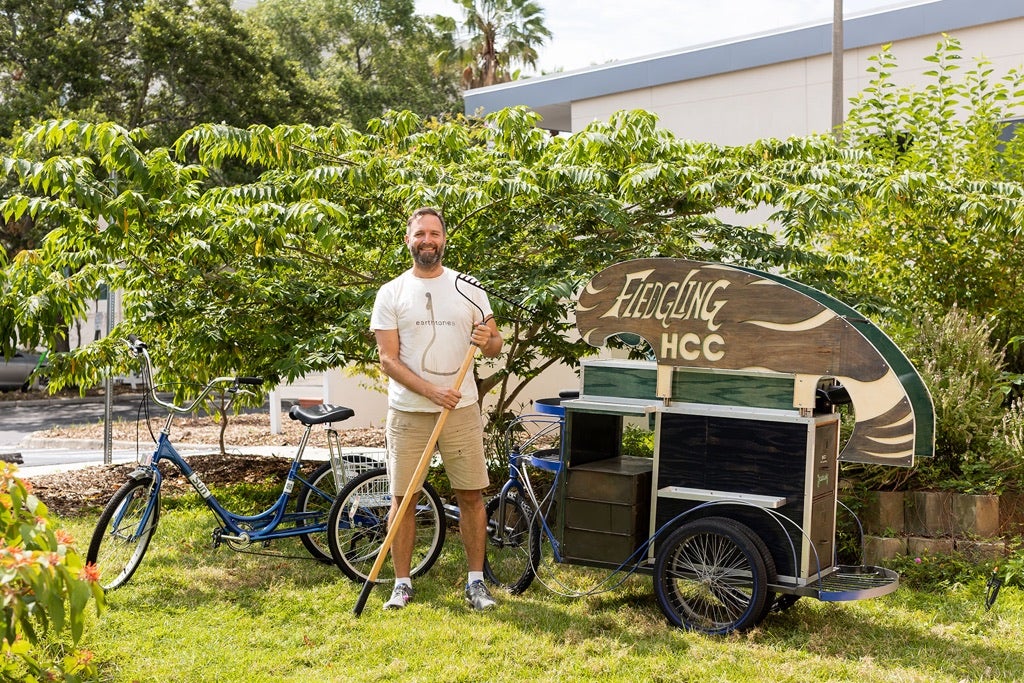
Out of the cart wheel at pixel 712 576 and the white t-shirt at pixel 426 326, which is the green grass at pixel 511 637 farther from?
the white t-shirt at pixel 426 326

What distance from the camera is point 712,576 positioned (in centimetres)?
537

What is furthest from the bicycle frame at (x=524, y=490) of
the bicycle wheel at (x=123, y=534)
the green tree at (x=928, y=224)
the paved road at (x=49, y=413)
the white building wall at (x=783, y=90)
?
the paved road at (x=49, y=413)

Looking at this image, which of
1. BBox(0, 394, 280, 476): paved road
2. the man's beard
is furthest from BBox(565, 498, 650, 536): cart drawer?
BBox(0, 394, 280, 476): paved road

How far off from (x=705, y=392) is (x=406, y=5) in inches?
1480

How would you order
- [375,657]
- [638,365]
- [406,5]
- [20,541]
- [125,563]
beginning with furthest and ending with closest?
[406,5] < [125,563] < [638,365] < [375,657] < [20,541]

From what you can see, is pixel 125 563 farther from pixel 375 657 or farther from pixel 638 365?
pixel 638 365

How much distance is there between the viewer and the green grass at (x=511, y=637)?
4871 mm

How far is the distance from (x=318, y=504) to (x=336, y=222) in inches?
82.4

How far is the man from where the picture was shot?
18.9ft

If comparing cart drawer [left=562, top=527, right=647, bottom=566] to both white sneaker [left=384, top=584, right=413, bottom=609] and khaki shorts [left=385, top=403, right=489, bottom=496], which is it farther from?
white sneaker [left=384, top=584, right=413, bottom=609]

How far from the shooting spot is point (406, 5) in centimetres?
4047

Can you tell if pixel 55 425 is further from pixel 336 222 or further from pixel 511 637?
pixel 511 637

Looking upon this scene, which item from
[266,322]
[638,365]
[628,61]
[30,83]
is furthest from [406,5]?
[638,365]

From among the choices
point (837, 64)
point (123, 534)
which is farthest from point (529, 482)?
point (837, 64)
